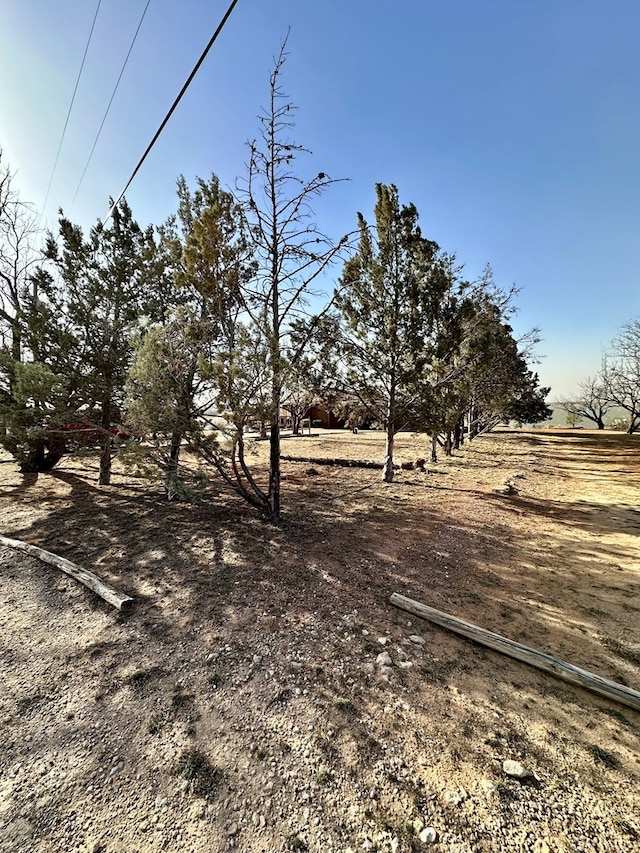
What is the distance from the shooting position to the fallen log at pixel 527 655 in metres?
2.48

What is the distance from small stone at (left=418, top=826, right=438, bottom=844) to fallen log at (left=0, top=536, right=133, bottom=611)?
10.7 ft

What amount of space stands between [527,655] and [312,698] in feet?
6.20

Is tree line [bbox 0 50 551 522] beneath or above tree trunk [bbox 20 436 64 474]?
above

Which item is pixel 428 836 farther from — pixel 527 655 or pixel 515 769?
pixel 527 655

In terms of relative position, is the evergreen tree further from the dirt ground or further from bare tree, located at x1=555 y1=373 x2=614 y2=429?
bare tree, located at x1=555 y1=373 x2=614 y2=429

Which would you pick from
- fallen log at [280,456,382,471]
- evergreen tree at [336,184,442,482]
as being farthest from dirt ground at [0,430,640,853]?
fallen log at [280,456,382,471]

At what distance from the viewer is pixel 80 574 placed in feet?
13.7

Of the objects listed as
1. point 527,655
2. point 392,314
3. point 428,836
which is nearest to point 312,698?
point 428,836

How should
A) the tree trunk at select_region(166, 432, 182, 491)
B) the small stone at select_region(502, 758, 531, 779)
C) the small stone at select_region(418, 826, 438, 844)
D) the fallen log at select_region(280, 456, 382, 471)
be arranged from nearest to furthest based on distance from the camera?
the small stone at select_region(418, 826, 438, 844) → the small stone at select_region(502, 758, 531, 779) → the tree trunk at select_region(166, 432, 182, 491) → the fallen log at select_region(280, 456, 382, 471)

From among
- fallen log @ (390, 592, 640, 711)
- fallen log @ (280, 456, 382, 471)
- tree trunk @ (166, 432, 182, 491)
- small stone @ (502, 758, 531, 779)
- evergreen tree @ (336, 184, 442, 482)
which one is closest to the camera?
small stone @ (502, 758, 531, 779)

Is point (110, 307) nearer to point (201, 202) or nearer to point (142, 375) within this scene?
point (201, 202)

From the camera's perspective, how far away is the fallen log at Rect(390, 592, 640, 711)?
2.48 metres

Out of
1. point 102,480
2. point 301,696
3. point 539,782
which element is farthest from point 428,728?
point 102,480

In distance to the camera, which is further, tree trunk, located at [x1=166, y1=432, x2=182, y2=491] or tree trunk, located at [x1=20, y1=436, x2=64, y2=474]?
tree trunk, located at [x1=20, y1=436, x2=64, y2=474]
